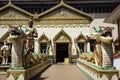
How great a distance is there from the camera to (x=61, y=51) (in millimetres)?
36938

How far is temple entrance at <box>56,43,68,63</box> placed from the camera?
3552 centimetres

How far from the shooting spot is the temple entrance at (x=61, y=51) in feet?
117

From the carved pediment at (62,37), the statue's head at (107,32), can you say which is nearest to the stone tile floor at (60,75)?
the statue's head at (107,32)

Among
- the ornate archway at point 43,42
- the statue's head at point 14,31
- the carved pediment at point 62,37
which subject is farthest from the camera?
the carved pediment at point 62,37

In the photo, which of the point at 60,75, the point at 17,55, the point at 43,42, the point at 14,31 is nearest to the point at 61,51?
the point at 43,42

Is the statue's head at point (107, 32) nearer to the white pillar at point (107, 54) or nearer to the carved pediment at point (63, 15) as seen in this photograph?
the white pillar at point (107, 54)

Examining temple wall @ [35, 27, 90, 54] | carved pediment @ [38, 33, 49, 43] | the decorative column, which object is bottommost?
the decorative column

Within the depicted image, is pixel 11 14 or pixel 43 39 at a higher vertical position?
pixel 11 14

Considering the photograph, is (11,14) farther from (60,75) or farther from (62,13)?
(60,75)

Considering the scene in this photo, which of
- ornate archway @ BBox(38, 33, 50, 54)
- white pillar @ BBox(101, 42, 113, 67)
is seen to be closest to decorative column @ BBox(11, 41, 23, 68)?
white pillar @ BBox(101, 42, 113, 67)

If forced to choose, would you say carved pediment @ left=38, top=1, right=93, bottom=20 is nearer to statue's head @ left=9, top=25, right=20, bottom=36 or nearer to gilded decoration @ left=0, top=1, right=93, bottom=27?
gilded decoration @ left=0, top=1, right=93, bottom=27

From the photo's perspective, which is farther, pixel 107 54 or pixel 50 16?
pixel 50 16

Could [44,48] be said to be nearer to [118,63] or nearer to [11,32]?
[118,63]

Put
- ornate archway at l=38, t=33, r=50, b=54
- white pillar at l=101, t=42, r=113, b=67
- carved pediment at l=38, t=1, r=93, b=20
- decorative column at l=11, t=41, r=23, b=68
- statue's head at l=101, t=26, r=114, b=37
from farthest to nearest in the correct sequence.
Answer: carved pediment at l=38, t=1, r=93, b=20 < ornate archway at l=38, t=33, r=50, b=54 < decorative column at l=11, t=41, r=23, b=68 < white pillar at l=101, t=42, r=113, b=67 < statue's head at l=101, t=26, r=114, b=37
